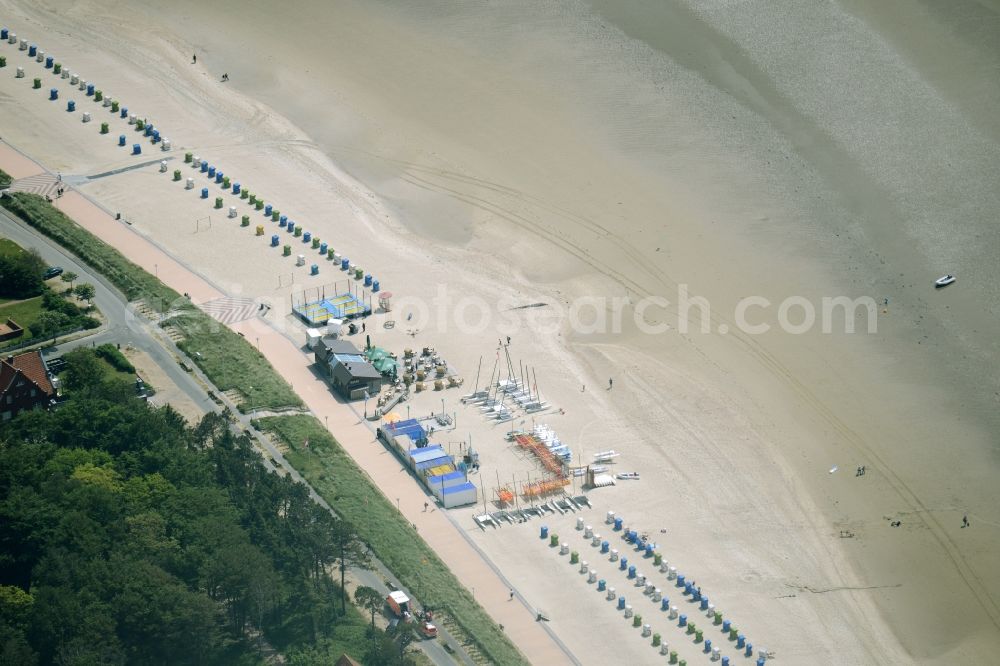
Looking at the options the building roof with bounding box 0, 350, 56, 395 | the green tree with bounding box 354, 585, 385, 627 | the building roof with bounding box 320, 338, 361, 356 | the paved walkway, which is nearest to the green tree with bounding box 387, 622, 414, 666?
the green tree with bounding box 354, 585, 385, 627

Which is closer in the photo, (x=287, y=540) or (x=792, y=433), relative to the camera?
(x=287, y=540)

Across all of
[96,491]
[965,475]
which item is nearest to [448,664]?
[96,491]

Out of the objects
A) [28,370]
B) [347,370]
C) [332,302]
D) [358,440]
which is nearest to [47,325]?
[28,370]

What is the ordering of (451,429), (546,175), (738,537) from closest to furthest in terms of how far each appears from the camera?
(738,537) < (451,429) < (546,175)

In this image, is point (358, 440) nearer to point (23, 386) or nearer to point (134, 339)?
point (134, 339)

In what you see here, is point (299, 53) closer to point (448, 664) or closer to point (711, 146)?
point (711, 146)
